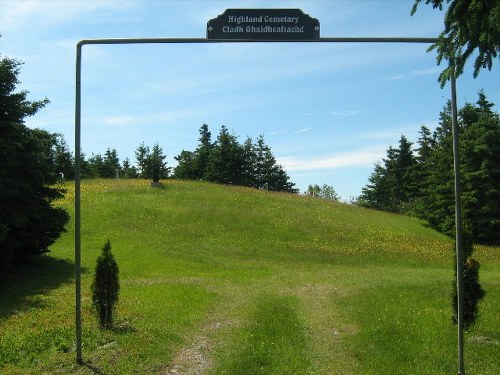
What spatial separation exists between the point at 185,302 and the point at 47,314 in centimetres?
418

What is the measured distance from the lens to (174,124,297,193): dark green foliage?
9038 cm

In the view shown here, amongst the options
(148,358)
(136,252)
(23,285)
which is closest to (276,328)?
(148,358)

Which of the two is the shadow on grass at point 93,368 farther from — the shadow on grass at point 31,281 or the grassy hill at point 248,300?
the shadow on grass at point 31,281

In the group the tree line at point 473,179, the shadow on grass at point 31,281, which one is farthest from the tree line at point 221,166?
the shadow on grass at point 31,281

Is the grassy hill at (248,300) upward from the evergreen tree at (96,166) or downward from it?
downward

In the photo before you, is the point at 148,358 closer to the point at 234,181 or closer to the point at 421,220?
the point at 421,220

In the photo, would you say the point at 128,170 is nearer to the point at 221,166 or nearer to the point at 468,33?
the point at 221,166

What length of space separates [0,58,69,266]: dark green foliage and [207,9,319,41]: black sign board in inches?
475

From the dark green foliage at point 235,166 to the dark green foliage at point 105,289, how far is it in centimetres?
7738

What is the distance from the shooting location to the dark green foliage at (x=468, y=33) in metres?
7.48

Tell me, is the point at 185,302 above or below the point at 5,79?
below

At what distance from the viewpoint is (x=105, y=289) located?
12.4 metres

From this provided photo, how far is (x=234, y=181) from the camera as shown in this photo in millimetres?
90812

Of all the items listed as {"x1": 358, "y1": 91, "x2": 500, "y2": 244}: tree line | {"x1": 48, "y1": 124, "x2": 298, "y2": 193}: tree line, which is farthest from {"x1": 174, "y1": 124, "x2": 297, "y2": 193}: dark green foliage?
{"x1": 358, "y1": 91, "x2": 500, "y2": 244}: tree line
